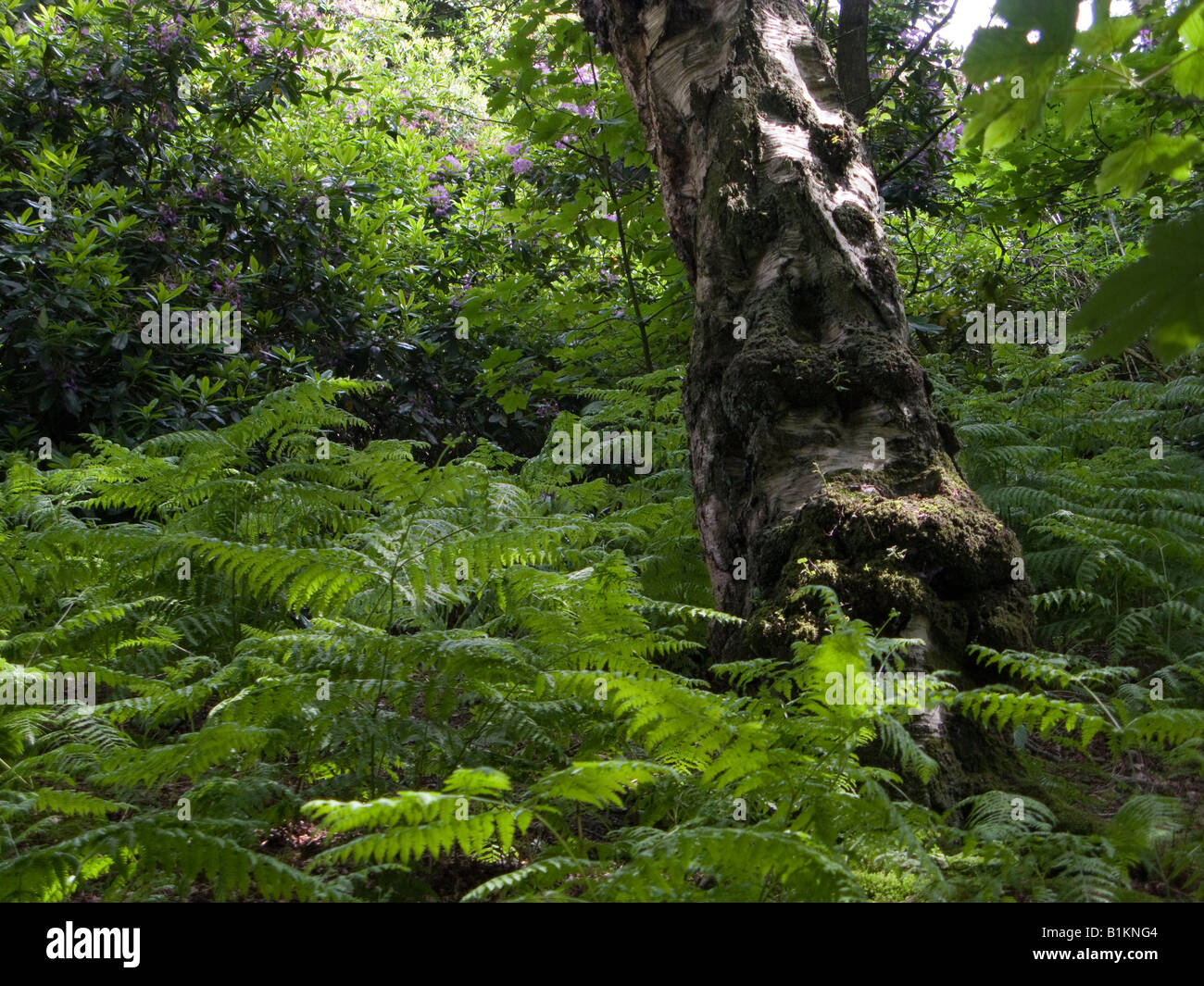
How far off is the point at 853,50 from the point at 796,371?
13.8ft

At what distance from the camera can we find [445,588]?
280 centimetres

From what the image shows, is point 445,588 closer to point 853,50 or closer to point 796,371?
point 796,371

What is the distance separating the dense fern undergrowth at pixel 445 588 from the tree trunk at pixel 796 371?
28cm

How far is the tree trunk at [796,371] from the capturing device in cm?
285

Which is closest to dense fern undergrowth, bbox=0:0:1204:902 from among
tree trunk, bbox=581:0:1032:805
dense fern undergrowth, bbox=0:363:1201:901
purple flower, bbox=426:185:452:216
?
dense fern undergrowth, bbox=0:363:1201:901

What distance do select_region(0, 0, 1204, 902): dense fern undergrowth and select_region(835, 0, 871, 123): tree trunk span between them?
5.14 ft

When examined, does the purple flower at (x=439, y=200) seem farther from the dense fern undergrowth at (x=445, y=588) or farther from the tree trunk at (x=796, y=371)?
the tree trunk at (x=796, y=371)

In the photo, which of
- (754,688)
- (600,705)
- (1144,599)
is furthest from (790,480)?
(1144,599)

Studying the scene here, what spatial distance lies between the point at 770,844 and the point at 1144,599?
2838mm

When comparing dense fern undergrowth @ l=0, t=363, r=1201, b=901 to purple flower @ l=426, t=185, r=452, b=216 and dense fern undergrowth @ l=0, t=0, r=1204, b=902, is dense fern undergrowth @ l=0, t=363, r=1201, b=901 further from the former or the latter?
purple flower @ l=426, t=185, r=452, b=216

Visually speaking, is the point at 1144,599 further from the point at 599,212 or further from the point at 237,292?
the point at 237,292

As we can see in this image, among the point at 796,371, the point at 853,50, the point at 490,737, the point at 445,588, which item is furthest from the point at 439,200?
the point at 490,737

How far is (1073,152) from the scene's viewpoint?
6219 mm

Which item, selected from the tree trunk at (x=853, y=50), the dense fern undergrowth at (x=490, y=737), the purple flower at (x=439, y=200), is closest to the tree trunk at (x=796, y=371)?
the dense fern undergrowth at (x=490, y=737)
